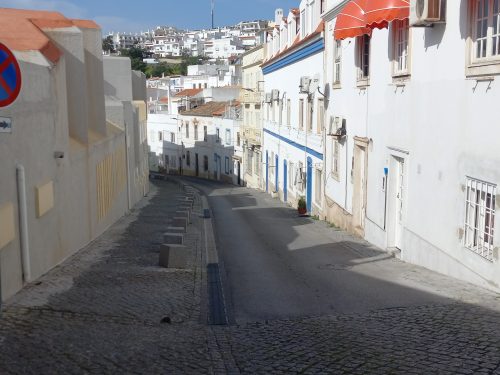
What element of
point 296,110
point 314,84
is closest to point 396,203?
point 314,84

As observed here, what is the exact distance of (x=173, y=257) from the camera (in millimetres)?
11188

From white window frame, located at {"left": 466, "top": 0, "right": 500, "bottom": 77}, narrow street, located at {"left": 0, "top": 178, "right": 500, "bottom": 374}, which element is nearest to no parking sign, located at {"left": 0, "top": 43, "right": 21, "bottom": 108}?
narrow street, located at {"left": 0, "top": 178, "right": 500, "bottom": 374}

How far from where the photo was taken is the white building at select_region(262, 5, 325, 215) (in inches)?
906

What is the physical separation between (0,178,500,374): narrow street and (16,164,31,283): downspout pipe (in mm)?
319

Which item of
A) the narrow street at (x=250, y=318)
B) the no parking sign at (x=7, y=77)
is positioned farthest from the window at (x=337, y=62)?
the no parking sign at (x=7, y=77)

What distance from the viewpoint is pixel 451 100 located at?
9852mm

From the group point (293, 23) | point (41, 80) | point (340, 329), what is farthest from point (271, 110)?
point (340, 329)

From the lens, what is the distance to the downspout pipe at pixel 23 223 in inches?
326

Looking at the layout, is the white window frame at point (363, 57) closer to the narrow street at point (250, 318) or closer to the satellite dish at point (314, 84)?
the narrow street at point (250, 318)

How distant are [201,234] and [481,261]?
10095 millimetres

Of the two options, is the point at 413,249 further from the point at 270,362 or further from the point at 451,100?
the point at 270,362

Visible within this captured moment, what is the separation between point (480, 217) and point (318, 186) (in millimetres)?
14226

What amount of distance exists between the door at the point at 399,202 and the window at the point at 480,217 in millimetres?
3505

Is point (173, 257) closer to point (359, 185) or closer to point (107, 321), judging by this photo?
point (107, 321)
